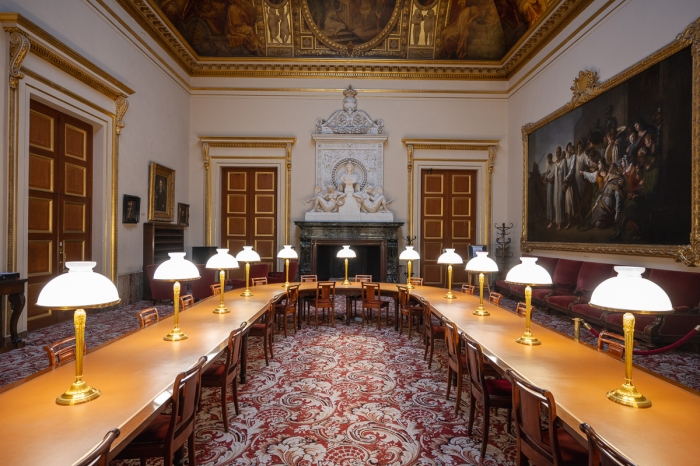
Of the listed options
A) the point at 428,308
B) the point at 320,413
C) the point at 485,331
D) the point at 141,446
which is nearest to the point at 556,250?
the point at 428,308

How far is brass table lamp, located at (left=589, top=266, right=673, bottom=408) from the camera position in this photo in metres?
2.11

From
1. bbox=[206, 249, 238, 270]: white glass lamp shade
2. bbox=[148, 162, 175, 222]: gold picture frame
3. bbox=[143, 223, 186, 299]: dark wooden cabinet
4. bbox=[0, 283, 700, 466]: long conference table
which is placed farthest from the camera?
bbox=[148, 162, 175, 222]: gold picture frame

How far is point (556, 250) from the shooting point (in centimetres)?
1003

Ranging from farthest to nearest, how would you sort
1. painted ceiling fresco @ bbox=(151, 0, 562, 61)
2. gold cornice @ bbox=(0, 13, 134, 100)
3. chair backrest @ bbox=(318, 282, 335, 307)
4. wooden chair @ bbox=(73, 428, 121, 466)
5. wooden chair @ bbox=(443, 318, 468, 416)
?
1. painted ceiling fresco @ bbox=(151, 0, 562, 61)
2. chair backrest @ bbox=(318, 282, 335, 307)
3. gold cornice @ bbox=(0, 13, 134, 100)
4. wooden chair @ bbox=(443, 318, 468, 416)
5. wooden chair @ bbox=(73, 428, 121, 466)

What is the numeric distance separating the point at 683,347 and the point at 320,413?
559 cm

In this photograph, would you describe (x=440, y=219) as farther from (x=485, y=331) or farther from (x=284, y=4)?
(x=485, y=331)

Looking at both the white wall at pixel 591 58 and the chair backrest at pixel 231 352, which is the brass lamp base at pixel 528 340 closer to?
the chair backrest at pixel 231 352

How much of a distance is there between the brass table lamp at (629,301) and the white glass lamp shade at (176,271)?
2.89 m

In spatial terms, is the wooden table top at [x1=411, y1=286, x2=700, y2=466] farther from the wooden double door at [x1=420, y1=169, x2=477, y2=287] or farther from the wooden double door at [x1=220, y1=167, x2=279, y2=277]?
the wooden double door at [x1=220, y1=167, x2=279, y2=277]

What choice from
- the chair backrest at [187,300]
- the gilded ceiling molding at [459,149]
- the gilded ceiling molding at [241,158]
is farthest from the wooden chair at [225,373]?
the gilded ceiling molding at [459,149]

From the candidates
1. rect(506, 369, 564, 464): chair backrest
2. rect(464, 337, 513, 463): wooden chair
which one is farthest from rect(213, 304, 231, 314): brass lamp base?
rect(506, 369, 564, 464): chair backrest

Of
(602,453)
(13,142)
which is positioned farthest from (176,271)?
(13,142)

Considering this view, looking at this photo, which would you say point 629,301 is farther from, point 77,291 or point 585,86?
point 585,86

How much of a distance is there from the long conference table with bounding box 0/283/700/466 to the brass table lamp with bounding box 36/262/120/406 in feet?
0.26
